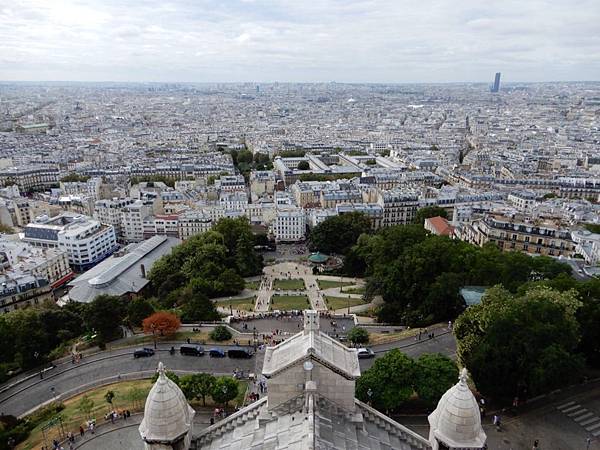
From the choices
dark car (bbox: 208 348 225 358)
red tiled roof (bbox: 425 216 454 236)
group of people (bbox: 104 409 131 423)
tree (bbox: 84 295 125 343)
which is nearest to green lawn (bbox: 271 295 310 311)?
dark car (bbox: 208 348 225 358)

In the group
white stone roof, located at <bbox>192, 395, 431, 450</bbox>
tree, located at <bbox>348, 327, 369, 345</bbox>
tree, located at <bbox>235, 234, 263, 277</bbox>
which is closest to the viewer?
white stone roof, located at <bbox>192, 395, 431, 450</bbox>

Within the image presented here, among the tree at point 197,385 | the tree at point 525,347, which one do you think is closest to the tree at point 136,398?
the tree at point 197,385

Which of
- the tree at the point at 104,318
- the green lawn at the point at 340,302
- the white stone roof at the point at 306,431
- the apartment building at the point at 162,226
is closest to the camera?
the white stone roof at the point at 306,431

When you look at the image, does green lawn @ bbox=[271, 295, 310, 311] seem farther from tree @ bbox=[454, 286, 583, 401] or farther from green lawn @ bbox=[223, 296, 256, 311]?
tree @ bbox=[454, 286, 583, 401]

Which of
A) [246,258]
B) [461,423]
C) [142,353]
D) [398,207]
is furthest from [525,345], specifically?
[398,207]

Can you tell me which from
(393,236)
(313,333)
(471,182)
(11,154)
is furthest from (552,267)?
(11,154)

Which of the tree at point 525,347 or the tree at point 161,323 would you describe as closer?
the tree at point 525,347

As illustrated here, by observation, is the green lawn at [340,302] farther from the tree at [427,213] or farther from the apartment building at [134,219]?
the apartment building at [134,219]
